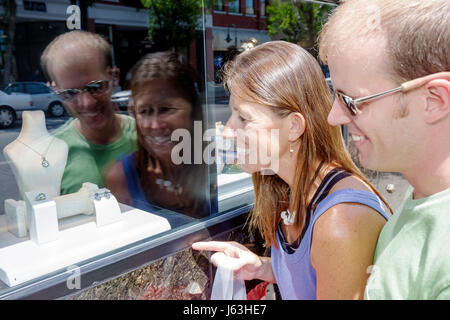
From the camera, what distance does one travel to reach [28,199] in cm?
150

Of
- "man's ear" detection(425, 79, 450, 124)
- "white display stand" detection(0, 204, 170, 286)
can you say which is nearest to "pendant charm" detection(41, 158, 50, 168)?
"white display stand" detection(0, 204, 170, 286)

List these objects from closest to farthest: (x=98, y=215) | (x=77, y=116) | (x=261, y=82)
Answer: (x=261, y=82) < (x=98, y=215) < (x=77, y=116)

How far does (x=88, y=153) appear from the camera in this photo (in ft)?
7.62

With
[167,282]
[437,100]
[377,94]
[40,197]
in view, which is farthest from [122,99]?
[437,100]

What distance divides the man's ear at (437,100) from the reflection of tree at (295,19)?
1866mm

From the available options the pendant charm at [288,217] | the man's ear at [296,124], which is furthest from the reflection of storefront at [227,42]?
the pendant charm at [288,217]

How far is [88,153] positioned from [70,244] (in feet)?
3.08

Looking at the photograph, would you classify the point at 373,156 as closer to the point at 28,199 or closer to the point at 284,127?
the point at 284,127

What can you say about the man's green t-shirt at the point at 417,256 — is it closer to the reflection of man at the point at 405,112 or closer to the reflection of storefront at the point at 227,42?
the reflection of man at the point at 405,112

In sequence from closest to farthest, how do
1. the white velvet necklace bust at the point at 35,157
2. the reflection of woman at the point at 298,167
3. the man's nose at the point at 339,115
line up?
the man's nose at the point at 339,115 → the reflection of woman at the point at 298,167 → the white velvet necklace bust at the point at 35,157

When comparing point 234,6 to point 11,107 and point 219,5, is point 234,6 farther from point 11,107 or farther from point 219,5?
point 11,107

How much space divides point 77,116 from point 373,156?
75.5 inches

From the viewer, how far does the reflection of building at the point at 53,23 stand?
7.48 feet
